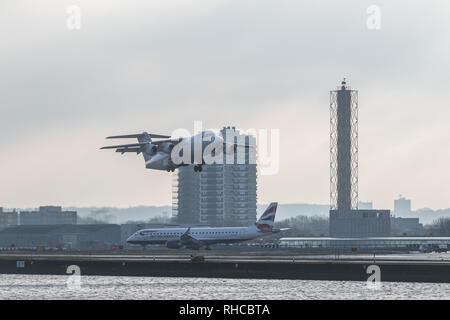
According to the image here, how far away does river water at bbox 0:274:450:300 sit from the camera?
112625 mm

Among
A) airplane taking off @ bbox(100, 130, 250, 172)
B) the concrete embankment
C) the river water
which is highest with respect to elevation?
airplane taking off @ bbox(100, 130, 250, 172)

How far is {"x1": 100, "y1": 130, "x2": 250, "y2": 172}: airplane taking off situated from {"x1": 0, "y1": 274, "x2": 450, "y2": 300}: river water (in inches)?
592

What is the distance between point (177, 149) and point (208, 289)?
2414cm

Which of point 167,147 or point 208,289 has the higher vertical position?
point 167,147

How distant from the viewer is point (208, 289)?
393 feet

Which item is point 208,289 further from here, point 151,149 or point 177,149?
point 151,149

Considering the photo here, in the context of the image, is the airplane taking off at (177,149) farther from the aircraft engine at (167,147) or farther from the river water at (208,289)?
the river water at (208,289)

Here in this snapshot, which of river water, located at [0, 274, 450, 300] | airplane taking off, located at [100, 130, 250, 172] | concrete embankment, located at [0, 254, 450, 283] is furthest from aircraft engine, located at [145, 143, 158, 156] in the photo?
river water, located at [0, 274, 450, 300]

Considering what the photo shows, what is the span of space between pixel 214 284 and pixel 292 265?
403 inches

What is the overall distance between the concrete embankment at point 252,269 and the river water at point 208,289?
1.33 metres

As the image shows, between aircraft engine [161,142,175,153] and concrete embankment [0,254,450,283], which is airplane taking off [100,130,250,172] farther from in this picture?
concrete embankment [0,254,450,283]

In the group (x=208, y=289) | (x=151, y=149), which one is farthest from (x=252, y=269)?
(x=151, y=149)

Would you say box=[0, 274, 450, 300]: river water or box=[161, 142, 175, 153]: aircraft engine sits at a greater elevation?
box=[161, 142, 175, 153]: aircraft engine
